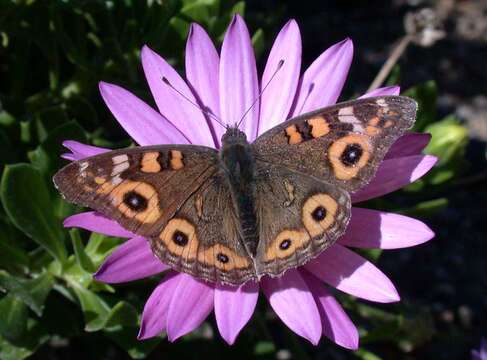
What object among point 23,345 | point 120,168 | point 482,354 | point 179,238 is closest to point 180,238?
point 179,238

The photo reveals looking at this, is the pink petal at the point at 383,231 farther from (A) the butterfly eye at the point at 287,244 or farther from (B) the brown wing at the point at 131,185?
(B) the brown wing at the point at 131,185

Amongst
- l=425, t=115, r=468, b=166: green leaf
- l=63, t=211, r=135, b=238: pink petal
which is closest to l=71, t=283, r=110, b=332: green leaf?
l=63, t=211, r=135, b=238: pink petal

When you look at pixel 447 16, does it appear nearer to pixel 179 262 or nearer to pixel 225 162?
pixel 225 162

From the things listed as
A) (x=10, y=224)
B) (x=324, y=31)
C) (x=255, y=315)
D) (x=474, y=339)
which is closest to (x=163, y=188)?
(x=10, y=224)

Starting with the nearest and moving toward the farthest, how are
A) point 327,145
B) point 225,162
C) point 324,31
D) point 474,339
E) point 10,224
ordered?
point 327,145 → point 225,162 → point 10,224 → point 474,339 → point 324,31

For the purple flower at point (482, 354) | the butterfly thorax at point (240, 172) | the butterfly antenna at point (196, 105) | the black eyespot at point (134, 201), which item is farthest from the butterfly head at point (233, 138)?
the purple flower at point (482, 354)
